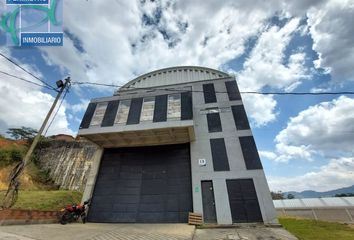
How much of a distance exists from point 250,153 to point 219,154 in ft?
6.44

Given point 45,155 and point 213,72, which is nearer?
point 213,72

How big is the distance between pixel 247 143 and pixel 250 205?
3845 mm

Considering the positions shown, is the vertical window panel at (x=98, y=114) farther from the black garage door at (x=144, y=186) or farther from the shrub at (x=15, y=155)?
the shrub at (x=15, y=155)

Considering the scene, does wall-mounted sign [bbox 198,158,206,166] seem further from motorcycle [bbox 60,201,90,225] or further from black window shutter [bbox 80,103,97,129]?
black window shutter [bbox 80,103,97,129]

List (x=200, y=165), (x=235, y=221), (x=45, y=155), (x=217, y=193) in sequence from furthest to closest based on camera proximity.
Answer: (x=45, y=155) → (x=200, y=165) → (x=217, y=193) → (x=235, y=221)

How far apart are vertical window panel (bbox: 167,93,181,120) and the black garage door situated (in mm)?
2515

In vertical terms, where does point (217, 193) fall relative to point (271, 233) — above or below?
above

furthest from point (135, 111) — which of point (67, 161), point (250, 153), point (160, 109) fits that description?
point (67, 161)

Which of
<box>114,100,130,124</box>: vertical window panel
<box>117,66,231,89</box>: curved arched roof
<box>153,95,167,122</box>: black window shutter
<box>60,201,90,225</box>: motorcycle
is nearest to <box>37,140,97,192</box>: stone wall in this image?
<box>60,201,90,225</box>: motorcycle

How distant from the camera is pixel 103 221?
1138 cm

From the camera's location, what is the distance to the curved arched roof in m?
17.2

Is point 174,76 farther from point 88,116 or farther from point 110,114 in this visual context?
point 88,116

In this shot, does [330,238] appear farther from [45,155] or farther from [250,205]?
[45,155]

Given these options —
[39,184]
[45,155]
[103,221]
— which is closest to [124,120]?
[103,221]
